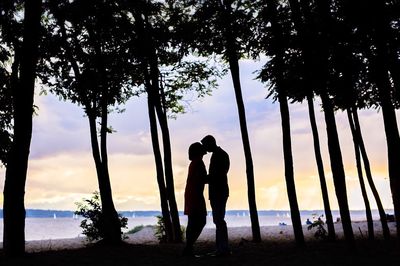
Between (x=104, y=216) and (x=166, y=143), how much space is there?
3.48m

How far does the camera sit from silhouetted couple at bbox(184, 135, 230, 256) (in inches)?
358

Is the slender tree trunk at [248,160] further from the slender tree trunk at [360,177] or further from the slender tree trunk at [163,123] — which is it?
the slender tree trunk at [360,177]

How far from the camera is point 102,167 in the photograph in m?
14.8

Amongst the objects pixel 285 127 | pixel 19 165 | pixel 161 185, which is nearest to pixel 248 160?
pixel 161 185

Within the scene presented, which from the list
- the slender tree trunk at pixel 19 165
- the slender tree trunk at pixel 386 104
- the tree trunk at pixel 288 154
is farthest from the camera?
the tree trunk at pixel 288 154

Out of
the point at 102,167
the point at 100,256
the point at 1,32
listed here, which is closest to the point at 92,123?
the point at 102,167

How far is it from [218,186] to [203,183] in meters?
0.34

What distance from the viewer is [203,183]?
30.3ft

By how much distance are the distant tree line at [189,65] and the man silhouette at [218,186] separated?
2.22m

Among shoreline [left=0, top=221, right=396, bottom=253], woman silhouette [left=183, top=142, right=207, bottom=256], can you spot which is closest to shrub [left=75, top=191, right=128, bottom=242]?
shoreline [left=0, top=221, right=396, bottom=253]

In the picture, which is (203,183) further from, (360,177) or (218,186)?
(360,177)

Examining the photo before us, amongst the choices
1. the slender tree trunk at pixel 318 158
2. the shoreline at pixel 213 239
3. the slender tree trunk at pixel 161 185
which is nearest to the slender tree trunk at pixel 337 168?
the slender tree trunk at pixel 318 158

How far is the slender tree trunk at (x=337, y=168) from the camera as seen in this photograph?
9.12 metres

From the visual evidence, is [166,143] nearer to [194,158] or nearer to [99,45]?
[99,45]
